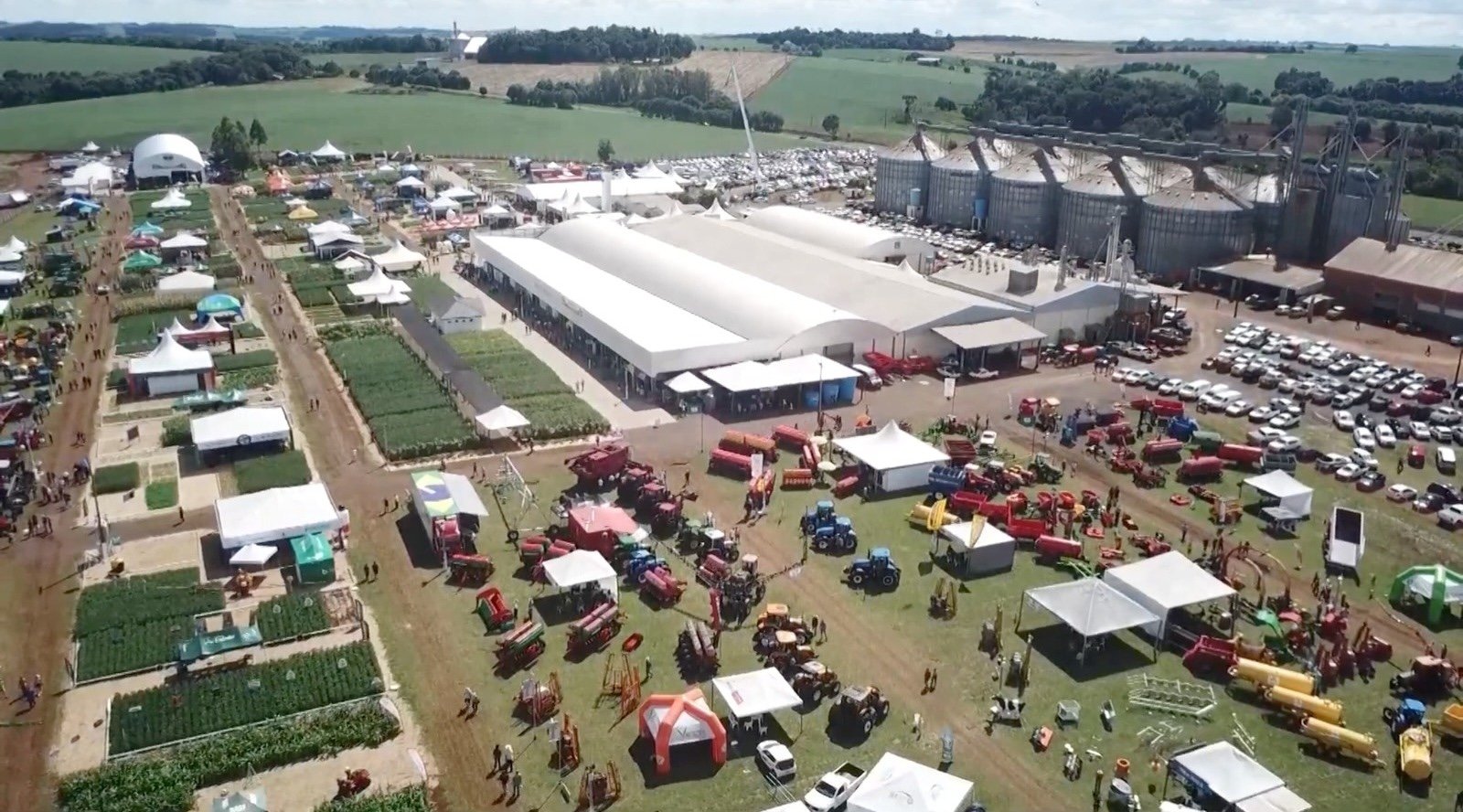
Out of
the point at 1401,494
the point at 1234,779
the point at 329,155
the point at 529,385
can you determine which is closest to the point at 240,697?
the point at 1234,779

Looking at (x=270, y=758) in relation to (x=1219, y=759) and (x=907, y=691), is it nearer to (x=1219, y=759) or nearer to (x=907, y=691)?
(x=907, y=691)

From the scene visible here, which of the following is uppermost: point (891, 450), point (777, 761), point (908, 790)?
point (891, 450)

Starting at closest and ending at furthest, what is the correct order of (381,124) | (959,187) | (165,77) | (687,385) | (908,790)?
(908,790)
(687,385)
(959,187)
(381,124)
(165,77)

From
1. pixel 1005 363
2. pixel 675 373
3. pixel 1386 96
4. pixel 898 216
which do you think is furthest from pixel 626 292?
pixel 1386 96

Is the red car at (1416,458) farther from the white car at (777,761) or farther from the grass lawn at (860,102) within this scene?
the grass lawn at (860,102)

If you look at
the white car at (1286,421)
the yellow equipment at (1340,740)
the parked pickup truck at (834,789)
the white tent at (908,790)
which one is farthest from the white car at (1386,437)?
the parked pickup truck at (834,789)

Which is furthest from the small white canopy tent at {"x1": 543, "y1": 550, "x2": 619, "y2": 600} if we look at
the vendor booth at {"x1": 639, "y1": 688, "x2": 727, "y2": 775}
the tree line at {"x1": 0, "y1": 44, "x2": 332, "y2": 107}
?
the tree line at {"x1": 0, "y1": 44, "x2": 332, "y2": 107}

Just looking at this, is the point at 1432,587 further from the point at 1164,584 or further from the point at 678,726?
the point at 678,726
